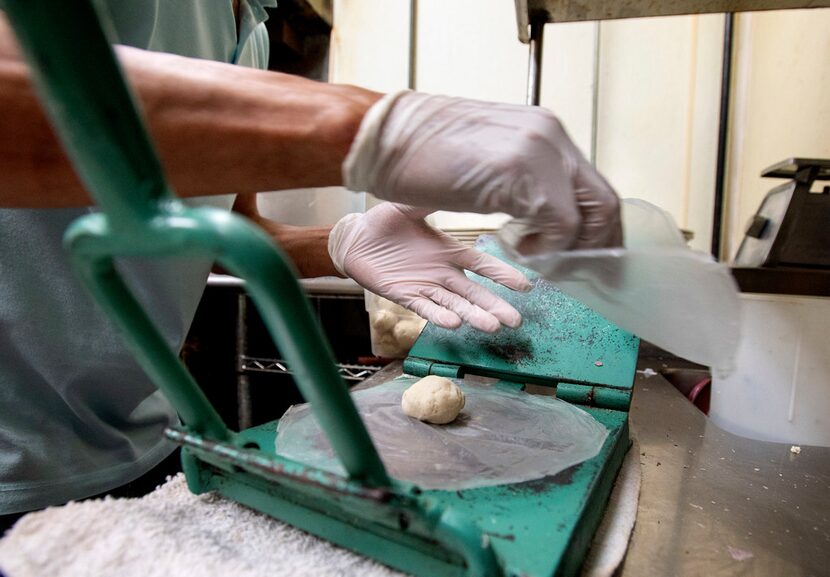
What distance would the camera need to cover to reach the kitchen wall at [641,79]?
1.50 metres

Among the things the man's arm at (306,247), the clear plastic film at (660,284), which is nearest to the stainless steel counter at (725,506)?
the clear plastic film at (660,284)

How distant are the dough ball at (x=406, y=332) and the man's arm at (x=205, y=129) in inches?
31.7

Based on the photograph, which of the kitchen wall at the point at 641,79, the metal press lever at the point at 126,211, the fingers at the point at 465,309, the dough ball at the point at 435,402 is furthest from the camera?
the kitchen wall at the point at 641,79

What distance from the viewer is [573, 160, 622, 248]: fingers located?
1.94 ft

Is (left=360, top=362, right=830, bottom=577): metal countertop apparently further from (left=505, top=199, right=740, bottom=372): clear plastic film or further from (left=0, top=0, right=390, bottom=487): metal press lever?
(left=0, top=0, right=390, bottom=487): metal press lever

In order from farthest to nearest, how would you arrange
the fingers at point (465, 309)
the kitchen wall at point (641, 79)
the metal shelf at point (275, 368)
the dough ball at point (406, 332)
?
1. the metal shelf at point (275, 368)
2. the kitchen wall at point (641, 79)
3. the dough ball at point (406, 332)
4. the fingers at point (465, 309)

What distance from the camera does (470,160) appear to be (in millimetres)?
529

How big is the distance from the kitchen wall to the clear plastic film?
0.98 meters

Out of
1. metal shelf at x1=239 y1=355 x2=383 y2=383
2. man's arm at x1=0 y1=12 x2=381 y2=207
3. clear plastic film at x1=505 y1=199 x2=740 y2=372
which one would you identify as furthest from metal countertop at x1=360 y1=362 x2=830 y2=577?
metal shelf at x1=239 y1=355 x2=383 y2=383

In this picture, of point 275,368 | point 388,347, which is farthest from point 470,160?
point 275,368

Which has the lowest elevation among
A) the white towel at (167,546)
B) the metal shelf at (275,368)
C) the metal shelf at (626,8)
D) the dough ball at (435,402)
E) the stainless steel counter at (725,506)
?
the metal shelf at (275,368)

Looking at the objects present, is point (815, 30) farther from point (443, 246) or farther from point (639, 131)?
point (443, 246)

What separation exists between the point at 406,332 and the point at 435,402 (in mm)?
598

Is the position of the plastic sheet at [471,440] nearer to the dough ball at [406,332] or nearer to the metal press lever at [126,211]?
the metal press lever at [126,211]
